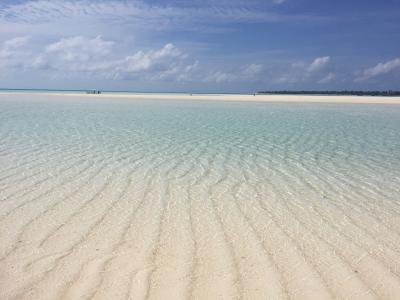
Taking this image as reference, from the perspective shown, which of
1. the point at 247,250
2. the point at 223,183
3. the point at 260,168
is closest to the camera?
the point at 247,250

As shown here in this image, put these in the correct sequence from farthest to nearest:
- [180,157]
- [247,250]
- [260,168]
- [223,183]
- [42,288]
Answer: [180,157] → [260,168] → [223,183] → [247,250] → [42,288]

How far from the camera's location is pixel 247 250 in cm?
383

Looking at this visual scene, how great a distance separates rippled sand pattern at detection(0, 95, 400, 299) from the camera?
316 centimetres

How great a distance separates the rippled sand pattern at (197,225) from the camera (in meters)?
3.16

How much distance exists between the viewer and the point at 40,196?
5520 mm

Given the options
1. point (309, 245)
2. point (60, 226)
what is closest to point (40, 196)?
point (60, 226)

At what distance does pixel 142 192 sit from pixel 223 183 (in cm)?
139

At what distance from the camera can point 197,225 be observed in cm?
450

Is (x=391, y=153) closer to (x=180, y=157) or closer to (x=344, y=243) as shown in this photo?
(x=180, y=157)

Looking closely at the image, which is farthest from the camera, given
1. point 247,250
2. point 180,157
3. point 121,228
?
point 180,157

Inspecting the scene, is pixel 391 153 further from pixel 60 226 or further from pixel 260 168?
pixel 60 226

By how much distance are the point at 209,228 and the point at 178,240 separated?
1.60 ft

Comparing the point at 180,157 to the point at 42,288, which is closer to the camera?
the point at 42,288

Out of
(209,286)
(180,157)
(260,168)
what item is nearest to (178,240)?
(209,286)
